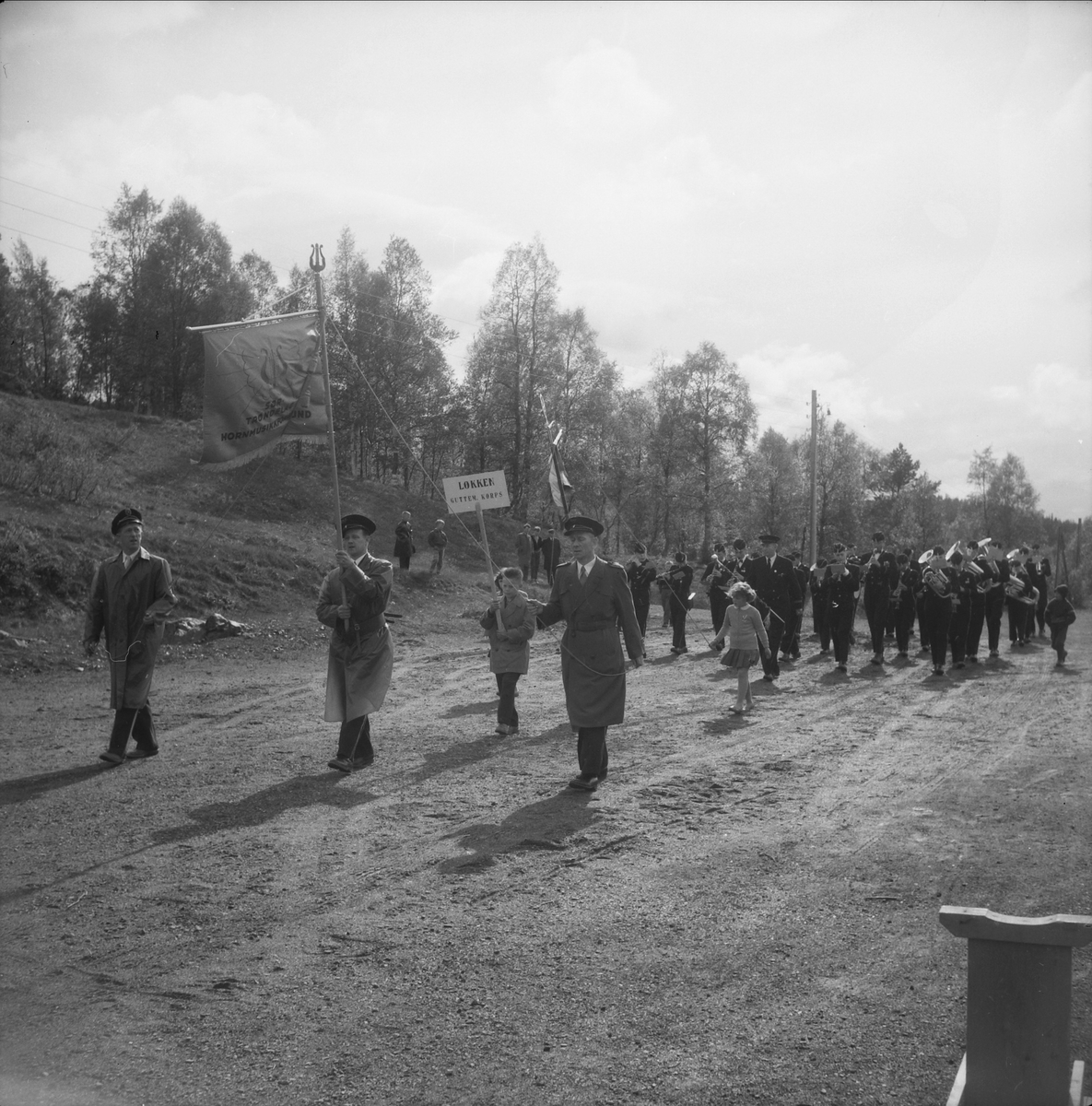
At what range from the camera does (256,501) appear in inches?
1438

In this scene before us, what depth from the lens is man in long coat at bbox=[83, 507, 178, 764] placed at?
341 inches

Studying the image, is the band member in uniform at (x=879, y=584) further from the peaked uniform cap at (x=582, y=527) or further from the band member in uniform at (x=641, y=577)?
the peaked uniform cap at (x=582, y=527)

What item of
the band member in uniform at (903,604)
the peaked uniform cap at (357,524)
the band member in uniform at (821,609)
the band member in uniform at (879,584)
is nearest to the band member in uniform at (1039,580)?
the band member in uniform at (903,604)

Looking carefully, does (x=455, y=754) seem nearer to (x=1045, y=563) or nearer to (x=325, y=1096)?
(x=325, y=1096)

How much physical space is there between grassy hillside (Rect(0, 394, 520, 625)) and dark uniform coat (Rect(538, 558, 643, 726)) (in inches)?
444

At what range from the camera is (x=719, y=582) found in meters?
20.3

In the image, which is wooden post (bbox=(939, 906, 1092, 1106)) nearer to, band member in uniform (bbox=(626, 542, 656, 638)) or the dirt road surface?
the dirt road surface

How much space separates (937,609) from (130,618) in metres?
12.9

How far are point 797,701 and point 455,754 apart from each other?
5.68 metres

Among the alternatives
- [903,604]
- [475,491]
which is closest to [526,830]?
[475,491]

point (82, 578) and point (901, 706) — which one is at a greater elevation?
point (82, 578)

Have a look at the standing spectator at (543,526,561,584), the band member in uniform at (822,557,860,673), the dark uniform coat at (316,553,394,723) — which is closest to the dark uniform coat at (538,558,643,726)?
the dark uniform coat at (316,553,394,723)

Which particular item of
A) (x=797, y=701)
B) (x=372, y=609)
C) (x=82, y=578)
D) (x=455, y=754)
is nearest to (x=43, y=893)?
(x=372, y=609)

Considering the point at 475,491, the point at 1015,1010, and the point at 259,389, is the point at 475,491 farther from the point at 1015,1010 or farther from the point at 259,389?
the point at 1015,1010
